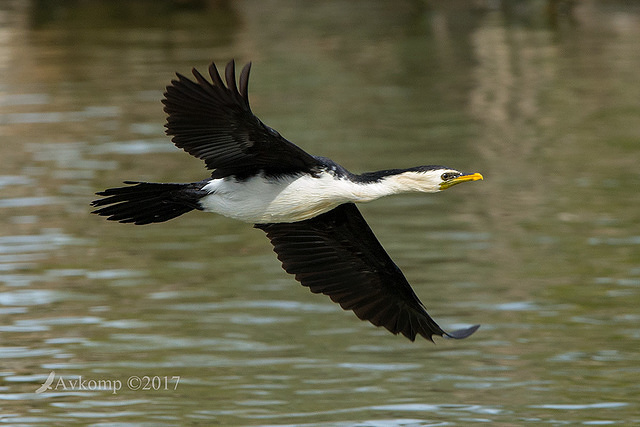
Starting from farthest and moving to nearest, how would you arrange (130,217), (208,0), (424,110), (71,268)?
(208,0), (424,110), (71,268), (130,217)

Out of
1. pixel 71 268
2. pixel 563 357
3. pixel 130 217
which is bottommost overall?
pixel 563 357

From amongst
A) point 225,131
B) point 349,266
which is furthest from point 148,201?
point 349,266

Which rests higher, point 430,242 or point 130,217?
point 130,217

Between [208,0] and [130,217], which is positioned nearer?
[130,217]

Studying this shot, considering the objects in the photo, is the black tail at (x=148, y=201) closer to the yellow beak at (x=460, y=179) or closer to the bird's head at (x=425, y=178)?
the bird's head at (x=425, y=178)

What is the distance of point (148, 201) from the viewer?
6.70 metres

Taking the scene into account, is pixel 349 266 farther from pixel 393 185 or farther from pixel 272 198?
pixel 393 185

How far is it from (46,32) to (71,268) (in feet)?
64.6

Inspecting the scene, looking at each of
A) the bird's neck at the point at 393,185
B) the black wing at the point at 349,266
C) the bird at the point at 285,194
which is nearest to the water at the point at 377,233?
the black wing at the point at 349,266

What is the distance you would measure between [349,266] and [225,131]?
5.21 ft

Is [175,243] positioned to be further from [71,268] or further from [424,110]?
[424,110]

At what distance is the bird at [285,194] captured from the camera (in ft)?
20.8

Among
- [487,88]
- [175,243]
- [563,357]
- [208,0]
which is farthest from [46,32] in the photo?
[563,357]

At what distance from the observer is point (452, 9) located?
32.2 m
